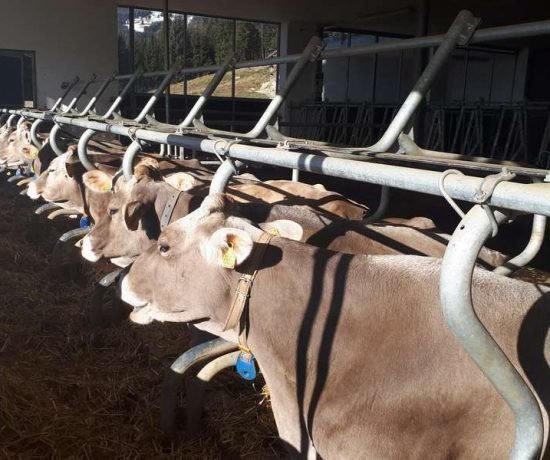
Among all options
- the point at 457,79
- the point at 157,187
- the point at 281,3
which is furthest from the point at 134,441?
the point at 457,79

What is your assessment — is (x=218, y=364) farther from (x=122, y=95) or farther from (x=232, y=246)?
(x=122, y=95)

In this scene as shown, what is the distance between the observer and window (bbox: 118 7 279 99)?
41.8 feet

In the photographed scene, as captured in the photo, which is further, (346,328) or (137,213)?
(137,213)

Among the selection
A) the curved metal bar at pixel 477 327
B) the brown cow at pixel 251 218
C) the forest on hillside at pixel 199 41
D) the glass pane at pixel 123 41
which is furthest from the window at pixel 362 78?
the curved metal bar at pixel 477 327

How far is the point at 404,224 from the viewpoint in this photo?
12.9ft

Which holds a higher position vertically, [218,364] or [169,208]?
[169,208]

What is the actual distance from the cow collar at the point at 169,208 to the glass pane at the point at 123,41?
9.87 meters

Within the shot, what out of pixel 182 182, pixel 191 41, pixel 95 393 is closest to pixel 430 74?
pixel 182 182

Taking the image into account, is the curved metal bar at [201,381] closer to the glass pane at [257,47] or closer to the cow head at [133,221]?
the cow head at [133,221]

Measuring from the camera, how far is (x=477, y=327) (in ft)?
4.25

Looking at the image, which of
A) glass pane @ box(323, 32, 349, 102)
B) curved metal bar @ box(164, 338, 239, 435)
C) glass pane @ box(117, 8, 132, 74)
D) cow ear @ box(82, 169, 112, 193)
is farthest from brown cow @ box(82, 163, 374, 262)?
glass pane @ box(323, 32, 349, 102)

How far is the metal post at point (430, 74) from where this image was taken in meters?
2.53

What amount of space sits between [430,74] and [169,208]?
1.68 metres

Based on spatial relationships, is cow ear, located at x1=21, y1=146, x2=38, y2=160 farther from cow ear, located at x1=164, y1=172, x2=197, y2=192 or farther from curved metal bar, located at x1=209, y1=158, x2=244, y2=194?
curved metal bar, located at x1=209, y1=158, x2=244, y2=194
